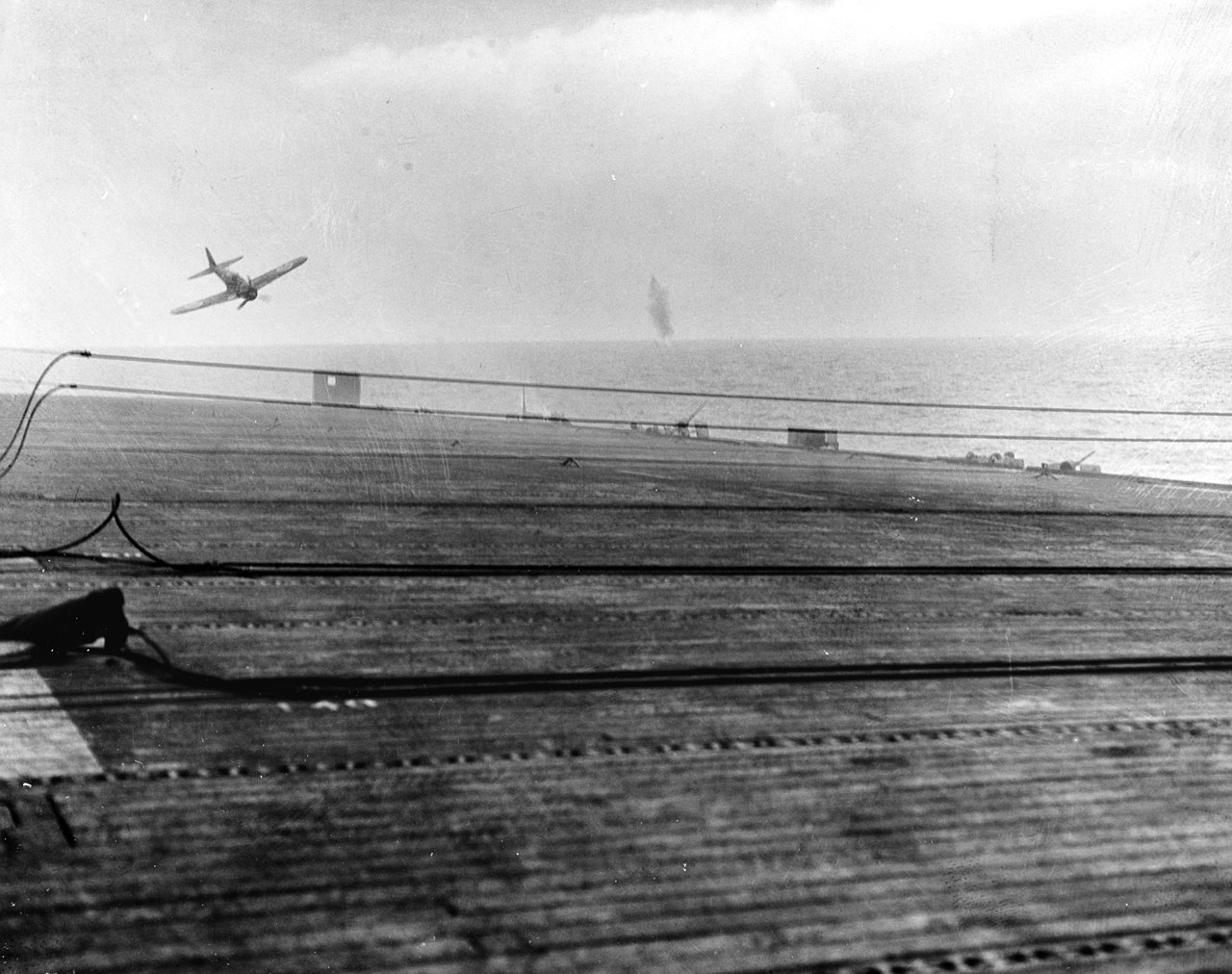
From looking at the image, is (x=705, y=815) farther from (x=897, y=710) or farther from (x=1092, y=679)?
(x=1092, y=679)

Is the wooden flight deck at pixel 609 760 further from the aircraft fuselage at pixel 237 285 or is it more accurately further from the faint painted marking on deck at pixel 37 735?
the aircraft fuselage at pixel 237 285

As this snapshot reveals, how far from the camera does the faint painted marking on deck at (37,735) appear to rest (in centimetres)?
257

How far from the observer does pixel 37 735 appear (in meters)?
2.78

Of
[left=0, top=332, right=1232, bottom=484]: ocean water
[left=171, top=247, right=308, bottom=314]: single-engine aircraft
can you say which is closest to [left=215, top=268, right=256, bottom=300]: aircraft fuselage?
[left=171, top=247, right=308, bottom=314]: single-engine aircraft

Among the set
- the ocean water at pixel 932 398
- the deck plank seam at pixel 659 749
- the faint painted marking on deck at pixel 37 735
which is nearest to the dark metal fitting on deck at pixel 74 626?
the faint painted marking on deck at pixel 37 735

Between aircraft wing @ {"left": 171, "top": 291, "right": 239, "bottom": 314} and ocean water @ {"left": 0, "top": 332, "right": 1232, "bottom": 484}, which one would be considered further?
ocean water @ {"left": 0, "top": 332, "right": 1232, "bottom": 484}

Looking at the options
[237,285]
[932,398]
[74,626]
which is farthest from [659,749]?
[932,398]

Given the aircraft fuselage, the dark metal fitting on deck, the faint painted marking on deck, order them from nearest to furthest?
1. the faint painted marking on deck
2. the dark metal fitting on deck
3. the aircraft fuselage

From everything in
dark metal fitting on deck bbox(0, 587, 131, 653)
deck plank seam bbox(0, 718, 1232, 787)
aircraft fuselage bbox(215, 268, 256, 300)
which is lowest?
deck plank seam bbox(0, 718, 1232, 787)

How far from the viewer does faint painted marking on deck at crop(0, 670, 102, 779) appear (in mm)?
2574

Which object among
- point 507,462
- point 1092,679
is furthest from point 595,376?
point 1092,679

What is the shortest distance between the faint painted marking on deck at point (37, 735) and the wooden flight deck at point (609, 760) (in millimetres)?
14

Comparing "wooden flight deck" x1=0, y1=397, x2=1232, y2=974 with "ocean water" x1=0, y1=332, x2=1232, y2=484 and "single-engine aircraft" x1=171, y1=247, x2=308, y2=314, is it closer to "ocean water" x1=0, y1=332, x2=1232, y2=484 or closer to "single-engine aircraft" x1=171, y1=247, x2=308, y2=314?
"single-engine aircraft" x1=171, y1=247, x2=308, y2=314

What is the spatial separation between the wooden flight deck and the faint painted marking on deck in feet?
0.05
